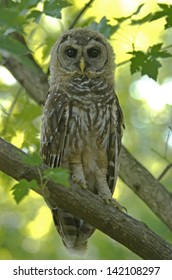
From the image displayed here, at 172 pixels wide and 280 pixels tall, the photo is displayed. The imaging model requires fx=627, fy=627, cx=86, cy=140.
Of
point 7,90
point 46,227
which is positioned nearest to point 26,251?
point 46,227

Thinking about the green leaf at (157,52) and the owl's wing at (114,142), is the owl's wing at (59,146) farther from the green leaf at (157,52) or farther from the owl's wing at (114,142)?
the green leaf at (157,52)

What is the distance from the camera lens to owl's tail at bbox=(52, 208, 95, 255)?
176 inches

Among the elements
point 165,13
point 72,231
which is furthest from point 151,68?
point 72,231

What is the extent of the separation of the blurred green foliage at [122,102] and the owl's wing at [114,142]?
28 cm

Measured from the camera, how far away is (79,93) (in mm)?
4477

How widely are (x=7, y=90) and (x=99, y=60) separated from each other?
3.71 ft

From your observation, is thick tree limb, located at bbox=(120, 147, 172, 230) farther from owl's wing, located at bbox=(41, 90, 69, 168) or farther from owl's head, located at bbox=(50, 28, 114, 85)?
owl's head, located at bbox=(50, 28, 114, 85)

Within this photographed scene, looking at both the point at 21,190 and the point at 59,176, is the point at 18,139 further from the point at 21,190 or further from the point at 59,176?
the point at 59,176

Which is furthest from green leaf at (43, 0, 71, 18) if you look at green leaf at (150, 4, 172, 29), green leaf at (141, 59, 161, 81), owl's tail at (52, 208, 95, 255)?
owl's tail at (52, 208, 95, 255)

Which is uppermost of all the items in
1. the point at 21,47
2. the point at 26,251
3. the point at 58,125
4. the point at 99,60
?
the point at 21,47

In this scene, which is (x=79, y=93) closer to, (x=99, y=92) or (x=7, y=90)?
(x=99, y=92)

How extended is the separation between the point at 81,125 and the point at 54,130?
0.19 metres

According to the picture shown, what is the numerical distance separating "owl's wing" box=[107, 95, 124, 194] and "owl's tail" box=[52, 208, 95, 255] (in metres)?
0.37

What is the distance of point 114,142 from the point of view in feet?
14.6
